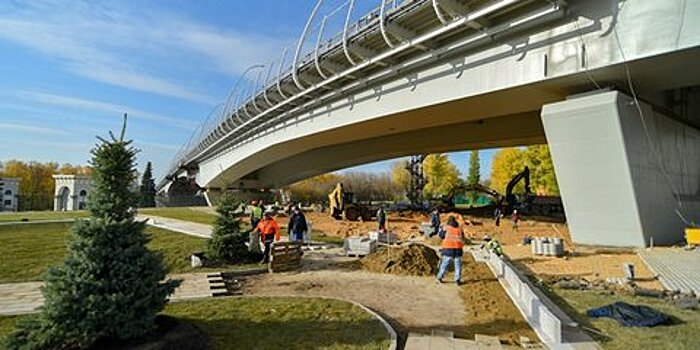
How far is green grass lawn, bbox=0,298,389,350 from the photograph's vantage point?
6.32 m

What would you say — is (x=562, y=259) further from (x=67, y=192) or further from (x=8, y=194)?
(x=8, y=194)

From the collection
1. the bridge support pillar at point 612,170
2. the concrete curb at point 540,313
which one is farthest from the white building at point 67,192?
the concrete curb at point 540,313

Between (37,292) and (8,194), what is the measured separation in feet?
279

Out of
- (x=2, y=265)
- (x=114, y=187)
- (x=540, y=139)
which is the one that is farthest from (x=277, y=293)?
(x=540, y=139)

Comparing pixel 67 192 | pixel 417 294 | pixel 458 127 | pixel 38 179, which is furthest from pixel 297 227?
pixel 38 179

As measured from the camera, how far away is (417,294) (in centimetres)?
988

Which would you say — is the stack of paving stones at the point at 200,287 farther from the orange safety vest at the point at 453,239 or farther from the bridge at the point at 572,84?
the bridge at the point at 572,84

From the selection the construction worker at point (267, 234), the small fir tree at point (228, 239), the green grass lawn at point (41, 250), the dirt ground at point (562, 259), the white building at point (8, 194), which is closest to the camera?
the dirt ground at point (562, 259)

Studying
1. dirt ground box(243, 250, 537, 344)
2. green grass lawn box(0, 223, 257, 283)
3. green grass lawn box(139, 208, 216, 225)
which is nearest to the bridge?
dirt ground box(243, 250, 537, 344)

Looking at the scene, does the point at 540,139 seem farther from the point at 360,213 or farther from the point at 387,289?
the point at 387,289

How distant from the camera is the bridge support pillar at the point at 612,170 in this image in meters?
13.1

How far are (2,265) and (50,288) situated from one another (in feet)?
33.3

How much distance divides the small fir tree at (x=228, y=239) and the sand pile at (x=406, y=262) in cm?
411

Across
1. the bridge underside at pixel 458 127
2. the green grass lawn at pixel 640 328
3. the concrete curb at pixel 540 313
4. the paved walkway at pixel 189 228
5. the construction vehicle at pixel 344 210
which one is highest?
the bridge underside at pixel 458 127
